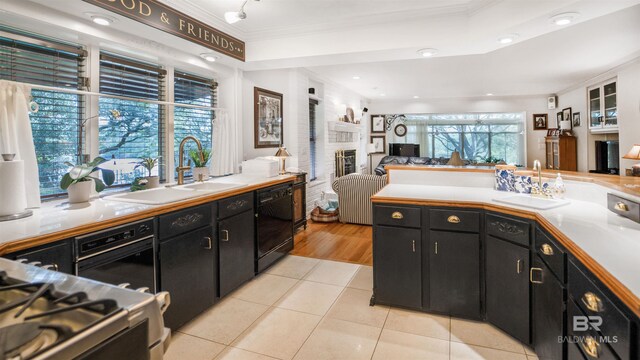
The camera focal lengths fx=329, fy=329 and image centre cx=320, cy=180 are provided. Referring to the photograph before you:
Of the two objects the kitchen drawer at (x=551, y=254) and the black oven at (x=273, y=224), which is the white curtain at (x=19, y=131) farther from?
the kitchen drawer at (x=551, y=254)

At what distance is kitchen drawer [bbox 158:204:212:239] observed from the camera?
2066mm

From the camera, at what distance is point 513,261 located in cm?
204

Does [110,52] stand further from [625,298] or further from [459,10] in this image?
[625,298]

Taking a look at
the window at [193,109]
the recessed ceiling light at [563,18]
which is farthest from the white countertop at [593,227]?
the window at [193,109]

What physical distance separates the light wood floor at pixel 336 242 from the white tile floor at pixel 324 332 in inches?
33.0

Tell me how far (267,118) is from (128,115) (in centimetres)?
194

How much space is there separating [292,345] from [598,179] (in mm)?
2293

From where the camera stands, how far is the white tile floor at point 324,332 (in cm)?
199

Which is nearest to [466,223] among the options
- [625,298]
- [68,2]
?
[625,298]

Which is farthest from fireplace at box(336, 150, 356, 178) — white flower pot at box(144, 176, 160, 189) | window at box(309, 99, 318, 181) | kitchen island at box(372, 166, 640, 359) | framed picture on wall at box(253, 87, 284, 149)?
white flower pot at box(144, 176, 160, 189)

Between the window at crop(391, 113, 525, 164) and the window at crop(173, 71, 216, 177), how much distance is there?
7.09m

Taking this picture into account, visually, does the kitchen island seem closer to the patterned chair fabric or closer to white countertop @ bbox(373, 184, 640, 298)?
white countertop @ bbox(373, 184, 640, 298)

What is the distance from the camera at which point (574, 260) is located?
136cm

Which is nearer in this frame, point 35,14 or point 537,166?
point 35,14
